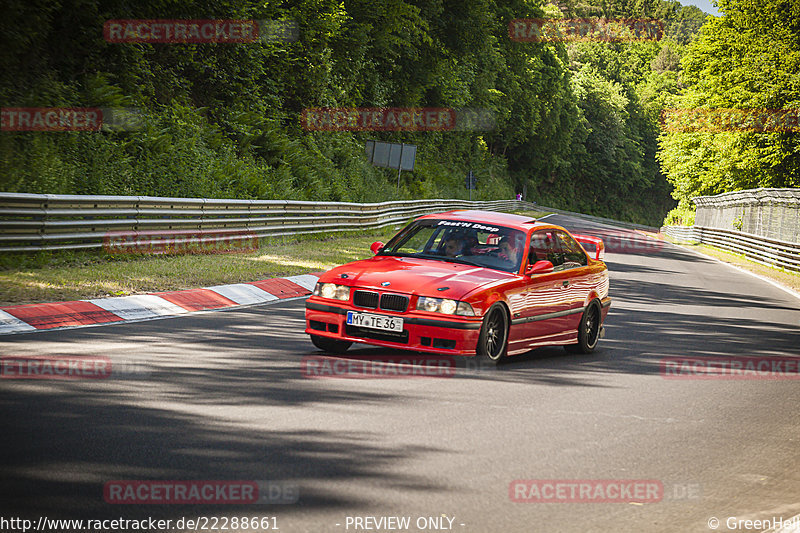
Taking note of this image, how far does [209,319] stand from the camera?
38.5 ft

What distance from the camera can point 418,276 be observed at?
9.20 meters

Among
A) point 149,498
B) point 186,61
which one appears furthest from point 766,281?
point 149,498

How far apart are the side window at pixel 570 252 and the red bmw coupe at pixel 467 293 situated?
16mm

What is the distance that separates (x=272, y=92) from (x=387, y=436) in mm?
31838

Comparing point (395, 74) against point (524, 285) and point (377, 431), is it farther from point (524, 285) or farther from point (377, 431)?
point (377, 431)

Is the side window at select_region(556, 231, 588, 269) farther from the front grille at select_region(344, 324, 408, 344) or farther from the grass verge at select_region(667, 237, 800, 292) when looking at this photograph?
the grass verge at select_region(667, 237, 800, 292)

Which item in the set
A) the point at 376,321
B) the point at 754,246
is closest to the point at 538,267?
the point at 376,321

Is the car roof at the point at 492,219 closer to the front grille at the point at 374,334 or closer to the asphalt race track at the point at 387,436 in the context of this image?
the asphalt race track at the point at 387,436

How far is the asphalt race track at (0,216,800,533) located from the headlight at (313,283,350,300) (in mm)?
623

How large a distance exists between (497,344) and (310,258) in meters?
11.9

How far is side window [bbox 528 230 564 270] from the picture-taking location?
408 inches

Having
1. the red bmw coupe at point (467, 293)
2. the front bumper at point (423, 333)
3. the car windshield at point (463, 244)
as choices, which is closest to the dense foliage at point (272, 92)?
the car windshield at point (463, 244)

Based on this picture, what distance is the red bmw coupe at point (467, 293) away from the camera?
8.83 meters

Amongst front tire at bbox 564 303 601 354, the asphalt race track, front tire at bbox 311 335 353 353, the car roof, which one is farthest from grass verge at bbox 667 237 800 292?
front tire at bbox 311 335 353 353
